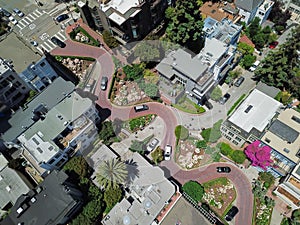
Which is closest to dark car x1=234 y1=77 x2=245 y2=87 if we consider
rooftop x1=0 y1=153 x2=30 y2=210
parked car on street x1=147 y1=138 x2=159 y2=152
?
parked car on street x1=147 y1=138 x2=159 y2=152

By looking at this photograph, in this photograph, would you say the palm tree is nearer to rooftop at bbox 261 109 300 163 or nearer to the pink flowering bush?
the pink flowering bush

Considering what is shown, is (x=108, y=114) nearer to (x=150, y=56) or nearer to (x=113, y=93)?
(x=113, y=93)

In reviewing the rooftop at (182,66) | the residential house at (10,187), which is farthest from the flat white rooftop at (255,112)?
the residential house at (10,187)

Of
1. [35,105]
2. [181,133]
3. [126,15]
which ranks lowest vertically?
[35,105]

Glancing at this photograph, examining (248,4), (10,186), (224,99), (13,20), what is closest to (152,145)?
(224,99)

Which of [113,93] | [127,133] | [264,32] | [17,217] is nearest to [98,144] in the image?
[127,133]

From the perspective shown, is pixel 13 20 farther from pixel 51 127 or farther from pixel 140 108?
pixel 140 108
